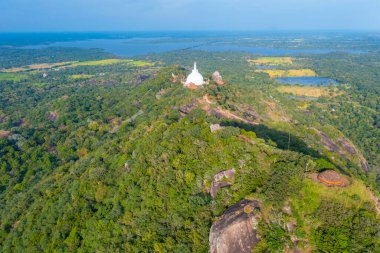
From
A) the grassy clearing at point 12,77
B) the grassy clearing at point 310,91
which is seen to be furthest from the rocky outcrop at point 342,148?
the grassy clearing at point 12,77

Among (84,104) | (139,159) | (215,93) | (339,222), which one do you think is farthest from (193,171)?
(84,104)

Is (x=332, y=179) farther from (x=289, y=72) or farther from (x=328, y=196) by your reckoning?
(x=289, y=72)

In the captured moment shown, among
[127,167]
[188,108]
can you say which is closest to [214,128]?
[127,167]

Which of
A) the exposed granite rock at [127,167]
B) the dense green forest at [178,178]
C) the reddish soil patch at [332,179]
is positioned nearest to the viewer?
the dense green forest at [178,178]

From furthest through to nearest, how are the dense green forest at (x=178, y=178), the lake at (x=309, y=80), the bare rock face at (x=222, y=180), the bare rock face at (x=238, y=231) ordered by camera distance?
the lake at (x=309, y=80), the bare rock face at (x=222, y=180), the dense green forest at (x=178, y=178), the bare rock face at (x=238, y=231)

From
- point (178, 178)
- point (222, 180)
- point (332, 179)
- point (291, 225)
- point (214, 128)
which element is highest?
point (214, 128)

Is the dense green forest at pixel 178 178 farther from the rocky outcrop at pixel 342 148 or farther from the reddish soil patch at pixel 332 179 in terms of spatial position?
the reddish soil patch at pixel 332 179

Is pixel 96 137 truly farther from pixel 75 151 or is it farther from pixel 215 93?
pixel 215 93
